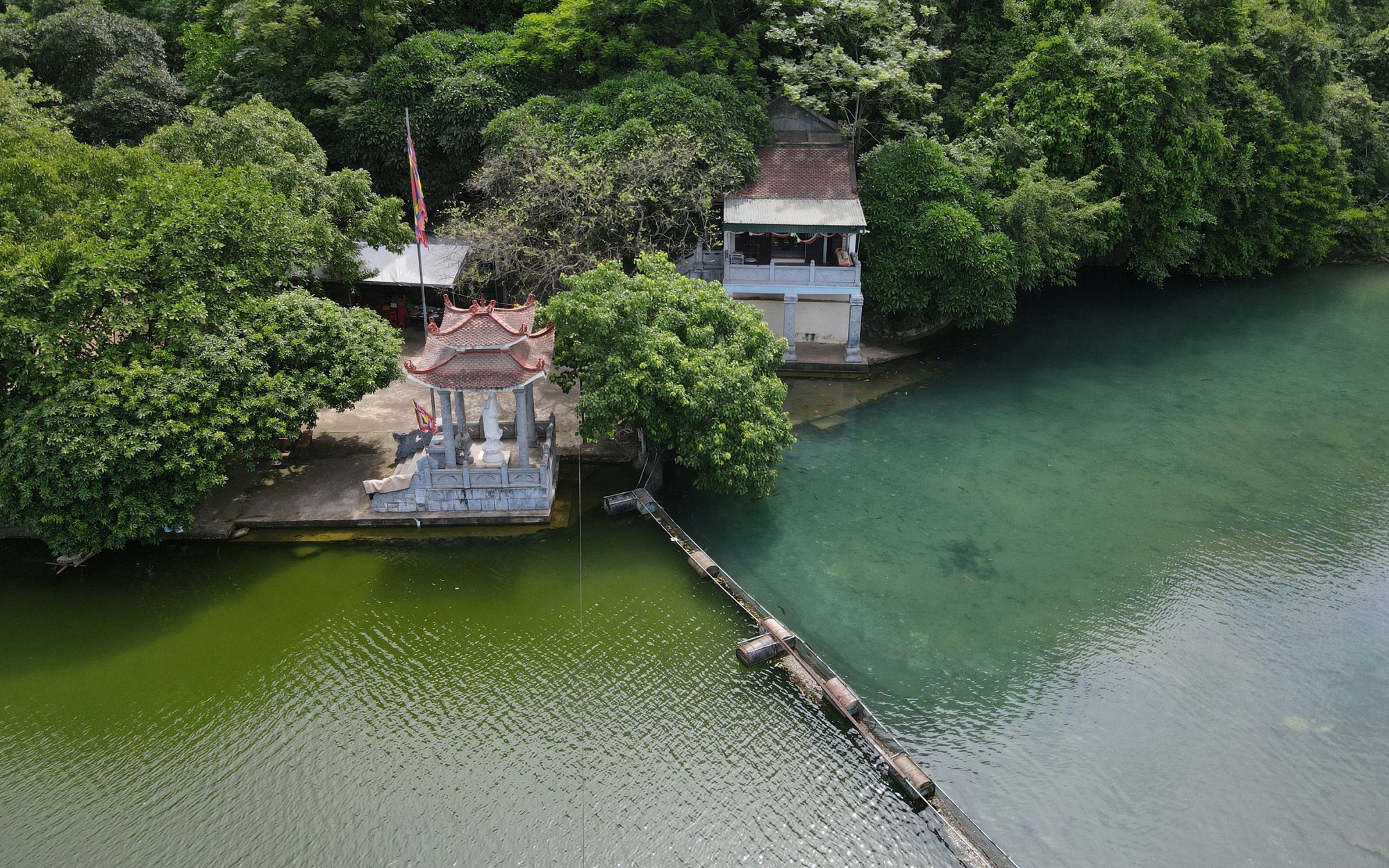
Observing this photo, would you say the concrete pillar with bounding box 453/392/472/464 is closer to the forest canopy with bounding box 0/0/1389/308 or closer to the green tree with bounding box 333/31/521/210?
the forest canopy with bounding box 0/0/1389/308

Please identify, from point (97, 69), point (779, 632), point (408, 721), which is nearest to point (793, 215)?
point (779, 632)

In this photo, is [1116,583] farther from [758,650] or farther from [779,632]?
[758,650]

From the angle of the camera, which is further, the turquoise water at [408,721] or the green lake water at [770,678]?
the green lake water at [770,678]

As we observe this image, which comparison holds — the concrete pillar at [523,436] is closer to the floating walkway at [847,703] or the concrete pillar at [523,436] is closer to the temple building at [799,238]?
the floating walkway at [847,703]

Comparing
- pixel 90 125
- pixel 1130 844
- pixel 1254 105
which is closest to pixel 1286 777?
pixel 1130 844


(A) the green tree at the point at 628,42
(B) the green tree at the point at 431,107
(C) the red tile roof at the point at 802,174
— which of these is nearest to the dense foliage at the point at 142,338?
(B) the green tree at the point at 431,107

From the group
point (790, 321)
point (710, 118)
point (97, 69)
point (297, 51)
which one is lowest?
point (790, 321)

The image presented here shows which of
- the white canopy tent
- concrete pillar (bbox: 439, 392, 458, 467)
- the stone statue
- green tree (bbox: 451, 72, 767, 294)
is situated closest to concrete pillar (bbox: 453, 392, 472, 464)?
concrete pillar (bbox: 439, 392, 458, 467)
